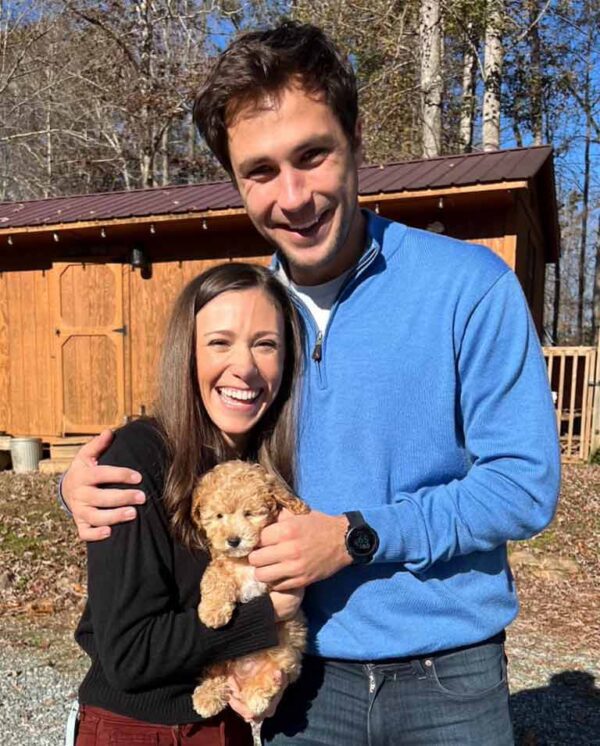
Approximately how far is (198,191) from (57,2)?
49.2 feet

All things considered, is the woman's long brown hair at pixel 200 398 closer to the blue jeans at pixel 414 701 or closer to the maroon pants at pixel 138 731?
the blue jeans at pixel 414 701

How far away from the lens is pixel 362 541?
1624 mm

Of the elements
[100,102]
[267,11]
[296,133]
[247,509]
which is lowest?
[247,509]

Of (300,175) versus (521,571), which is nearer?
(300,175)

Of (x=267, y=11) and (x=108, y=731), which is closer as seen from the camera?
(x=108, y=731)

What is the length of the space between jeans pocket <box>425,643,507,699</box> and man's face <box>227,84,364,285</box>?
3.44 feet

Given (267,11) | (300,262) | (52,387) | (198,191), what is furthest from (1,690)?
(267,11)

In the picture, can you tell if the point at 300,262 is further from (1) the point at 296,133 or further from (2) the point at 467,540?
(2) the point at 467,540

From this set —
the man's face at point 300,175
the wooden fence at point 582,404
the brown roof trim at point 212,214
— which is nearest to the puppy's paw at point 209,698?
the man's face at point 300,175

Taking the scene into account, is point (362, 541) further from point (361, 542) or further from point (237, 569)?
point (237, 569)

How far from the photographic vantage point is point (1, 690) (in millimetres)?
4629

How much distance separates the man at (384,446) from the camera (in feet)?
5.39

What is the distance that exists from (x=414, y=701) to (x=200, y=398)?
944mm

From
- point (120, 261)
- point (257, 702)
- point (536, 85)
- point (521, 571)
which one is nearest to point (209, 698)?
point (257, 702)
